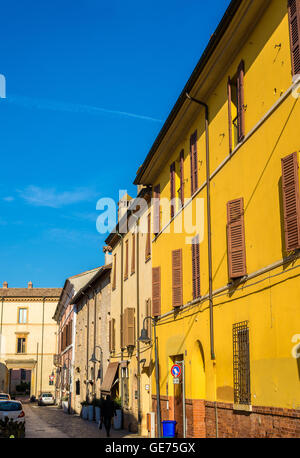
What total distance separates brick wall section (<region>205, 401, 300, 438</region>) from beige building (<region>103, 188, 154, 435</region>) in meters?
7.83

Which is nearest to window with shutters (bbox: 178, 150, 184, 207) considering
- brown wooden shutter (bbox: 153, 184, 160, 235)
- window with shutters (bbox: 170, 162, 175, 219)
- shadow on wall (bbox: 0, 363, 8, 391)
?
window with shutters (bbox: 170, 162, 175, 219)

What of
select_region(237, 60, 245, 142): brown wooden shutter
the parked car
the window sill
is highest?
select_region(237, 60, 245, 142): brown wooden shutter

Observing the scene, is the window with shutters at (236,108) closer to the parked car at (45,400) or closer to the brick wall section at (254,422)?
the brick wall section at (254,422)

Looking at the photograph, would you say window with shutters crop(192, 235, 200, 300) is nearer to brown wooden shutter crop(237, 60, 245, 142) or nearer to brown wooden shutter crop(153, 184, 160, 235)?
brown wooden shutter crop(237, 60, 245, 142)

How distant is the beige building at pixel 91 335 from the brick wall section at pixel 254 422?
63.3 feet

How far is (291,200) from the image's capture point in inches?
425

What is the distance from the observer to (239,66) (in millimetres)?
13867

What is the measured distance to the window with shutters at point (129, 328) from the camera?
26.1 meters

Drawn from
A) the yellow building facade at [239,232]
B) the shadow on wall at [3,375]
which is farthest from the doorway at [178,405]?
the shadow on wall at [3,375]

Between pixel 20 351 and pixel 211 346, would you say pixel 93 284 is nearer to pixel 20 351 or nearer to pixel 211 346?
pixel 211 346

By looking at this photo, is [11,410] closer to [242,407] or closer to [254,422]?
[242,407]

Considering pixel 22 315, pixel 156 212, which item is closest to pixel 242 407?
pixel 156 212

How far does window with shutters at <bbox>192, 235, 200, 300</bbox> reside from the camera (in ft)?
55.4

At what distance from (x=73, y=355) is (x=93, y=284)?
12.3 m
